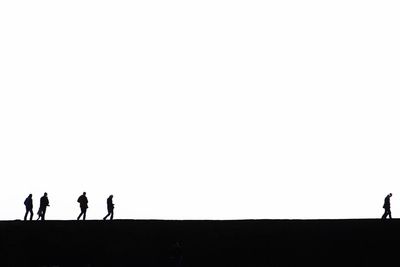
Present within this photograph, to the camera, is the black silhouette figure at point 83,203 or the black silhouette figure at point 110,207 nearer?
the black silhouette figure at point 83,203

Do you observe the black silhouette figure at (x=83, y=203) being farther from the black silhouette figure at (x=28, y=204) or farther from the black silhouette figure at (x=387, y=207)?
the black silhouette figure at (x=387, y=207)

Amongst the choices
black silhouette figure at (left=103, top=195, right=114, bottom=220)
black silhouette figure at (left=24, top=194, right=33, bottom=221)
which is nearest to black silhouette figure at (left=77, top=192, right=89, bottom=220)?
black silhouette figure at (left=103, top=195, right=114, bottom=220)

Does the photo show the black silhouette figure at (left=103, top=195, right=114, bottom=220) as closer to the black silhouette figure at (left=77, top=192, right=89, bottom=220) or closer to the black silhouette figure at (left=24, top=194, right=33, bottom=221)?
the black silhouette figure at (left=77, top=192, right=89, bottom=220)

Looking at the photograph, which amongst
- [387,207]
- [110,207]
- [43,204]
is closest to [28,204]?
[43,204]
